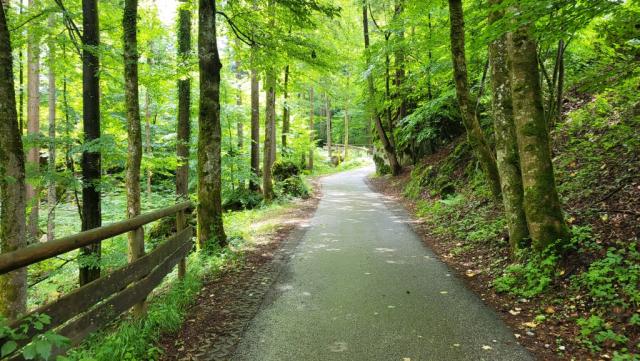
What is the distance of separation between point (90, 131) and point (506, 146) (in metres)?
7.99

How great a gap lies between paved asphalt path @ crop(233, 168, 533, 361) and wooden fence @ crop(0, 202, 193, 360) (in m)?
1.28

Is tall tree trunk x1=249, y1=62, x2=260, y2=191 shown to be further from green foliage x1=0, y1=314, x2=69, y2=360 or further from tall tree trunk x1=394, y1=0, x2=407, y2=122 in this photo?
green foliage x1=0, y1=314, x2=69, y2=360

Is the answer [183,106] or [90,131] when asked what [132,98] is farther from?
[183,106]

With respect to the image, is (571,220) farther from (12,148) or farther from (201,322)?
(12,148)

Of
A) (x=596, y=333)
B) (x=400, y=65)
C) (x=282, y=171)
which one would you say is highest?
(x=400, y=65)

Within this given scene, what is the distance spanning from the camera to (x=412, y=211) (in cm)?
1264

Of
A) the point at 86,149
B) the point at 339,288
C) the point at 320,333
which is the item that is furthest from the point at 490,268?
the point at 86,149

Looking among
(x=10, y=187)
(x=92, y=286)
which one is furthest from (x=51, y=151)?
(x=92, y=286)

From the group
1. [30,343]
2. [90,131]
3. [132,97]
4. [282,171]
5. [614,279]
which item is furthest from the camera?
[282,171]

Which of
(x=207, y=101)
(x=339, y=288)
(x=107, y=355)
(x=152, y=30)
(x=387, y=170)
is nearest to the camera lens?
(x=107, y=355)

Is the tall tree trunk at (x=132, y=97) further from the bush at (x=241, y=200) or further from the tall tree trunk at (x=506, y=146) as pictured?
the bush at (x=241, y=200)

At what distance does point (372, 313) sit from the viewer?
483 cm

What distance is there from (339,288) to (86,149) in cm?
527

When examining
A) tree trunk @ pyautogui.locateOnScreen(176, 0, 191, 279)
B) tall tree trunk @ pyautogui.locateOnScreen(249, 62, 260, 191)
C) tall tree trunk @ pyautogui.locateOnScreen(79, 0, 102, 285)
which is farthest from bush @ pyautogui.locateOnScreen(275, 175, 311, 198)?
tall tree trunk @ pyautogui.locateOnScreen(79, 0, 102, 285)
